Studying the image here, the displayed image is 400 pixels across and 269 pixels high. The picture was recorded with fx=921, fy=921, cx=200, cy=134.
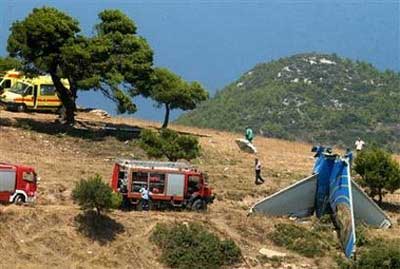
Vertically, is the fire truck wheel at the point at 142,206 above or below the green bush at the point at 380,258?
above

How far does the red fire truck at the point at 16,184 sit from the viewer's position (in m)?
32.1

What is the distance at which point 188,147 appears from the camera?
125ft

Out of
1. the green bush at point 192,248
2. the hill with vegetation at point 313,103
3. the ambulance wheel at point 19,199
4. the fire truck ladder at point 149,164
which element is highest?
the hill with vegetation at point 313,103

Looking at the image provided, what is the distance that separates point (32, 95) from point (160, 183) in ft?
61.5

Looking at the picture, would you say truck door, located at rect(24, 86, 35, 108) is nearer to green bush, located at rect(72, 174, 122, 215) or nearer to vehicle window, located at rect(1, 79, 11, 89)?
vehicle window, located at rect(1, 79, 11, 89)


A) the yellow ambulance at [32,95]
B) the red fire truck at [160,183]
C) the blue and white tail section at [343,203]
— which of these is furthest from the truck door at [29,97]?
the blue and white tail section at [343,203]

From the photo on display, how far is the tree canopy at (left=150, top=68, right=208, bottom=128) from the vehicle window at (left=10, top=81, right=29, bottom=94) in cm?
703

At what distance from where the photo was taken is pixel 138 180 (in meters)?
33.7

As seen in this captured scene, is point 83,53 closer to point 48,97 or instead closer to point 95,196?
point 48,97

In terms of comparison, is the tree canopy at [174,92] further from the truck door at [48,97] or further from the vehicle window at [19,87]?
the vehicle window at [19,87]

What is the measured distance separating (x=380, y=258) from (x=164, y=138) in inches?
441

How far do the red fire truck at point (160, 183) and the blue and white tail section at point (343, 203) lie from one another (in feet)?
17.7

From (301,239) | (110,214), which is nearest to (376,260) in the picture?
(301,239)

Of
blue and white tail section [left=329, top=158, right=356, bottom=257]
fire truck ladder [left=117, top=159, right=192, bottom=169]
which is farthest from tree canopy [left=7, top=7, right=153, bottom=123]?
blue and white tail section [left=329, top=158, right=356, bottom=257]
